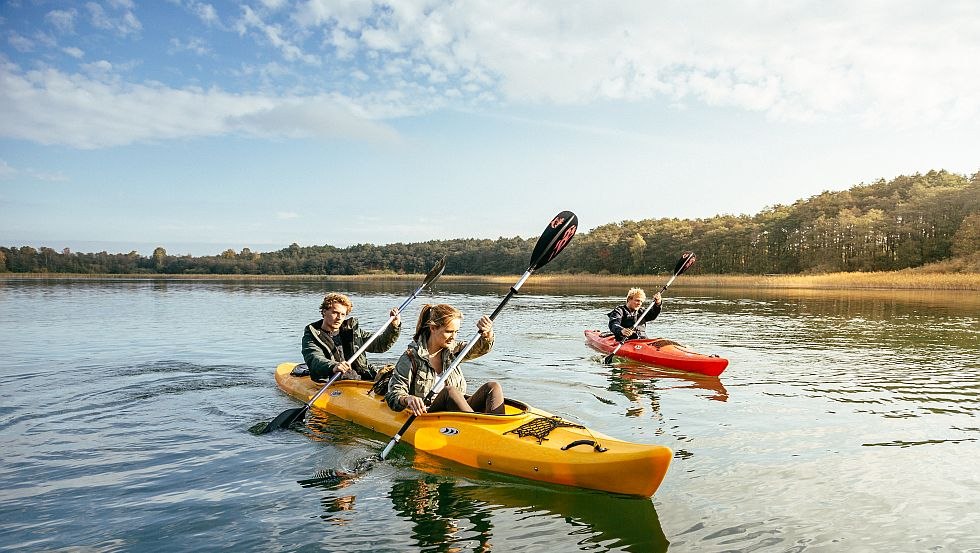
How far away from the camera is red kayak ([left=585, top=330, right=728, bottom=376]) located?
10.6 meters

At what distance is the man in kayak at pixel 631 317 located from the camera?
12.6m

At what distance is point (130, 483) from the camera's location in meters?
5.53

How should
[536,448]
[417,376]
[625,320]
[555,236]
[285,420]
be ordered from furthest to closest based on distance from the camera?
[625,320], [555,236], [285,420], [417,376], [536,448]

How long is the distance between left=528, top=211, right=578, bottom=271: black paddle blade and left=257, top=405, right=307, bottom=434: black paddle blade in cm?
306

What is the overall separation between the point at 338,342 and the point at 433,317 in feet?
9.13

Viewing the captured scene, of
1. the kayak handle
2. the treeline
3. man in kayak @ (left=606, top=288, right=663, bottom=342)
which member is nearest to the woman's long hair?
the kayak handle

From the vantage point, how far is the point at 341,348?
8.50 m

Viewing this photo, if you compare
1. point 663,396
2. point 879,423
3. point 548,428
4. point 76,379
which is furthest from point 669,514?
point 76,379

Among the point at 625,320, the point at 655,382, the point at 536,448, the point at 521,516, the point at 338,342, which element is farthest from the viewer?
the point at 625,320

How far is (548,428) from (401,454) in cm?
156

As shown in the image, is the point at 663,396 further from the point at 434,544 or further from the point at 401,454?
the point at 434,544

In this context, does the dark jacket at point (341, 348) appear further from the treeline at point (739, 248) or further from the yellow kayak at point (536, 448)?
the treeline at point (739, 248)

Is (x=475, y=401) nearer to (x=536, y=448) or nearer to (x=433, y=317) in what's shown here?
(x=433, y=317)

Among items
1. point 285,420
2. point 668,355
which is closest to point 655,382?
point 668,355
